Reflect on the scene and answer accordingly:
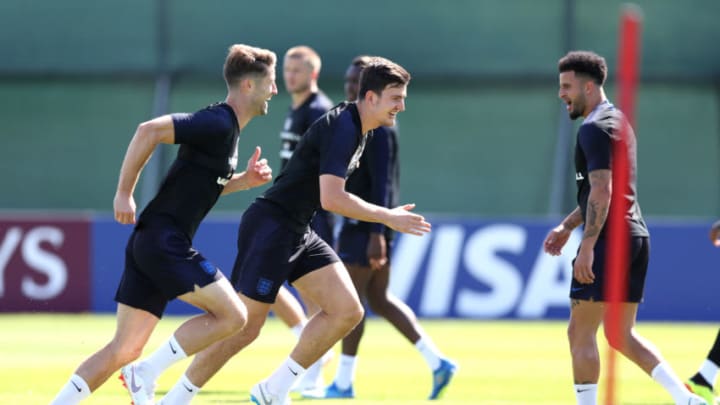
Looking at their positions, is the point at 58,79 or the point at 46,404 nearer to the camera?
the point at 46,404

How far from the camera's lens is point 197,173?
788 centimetres

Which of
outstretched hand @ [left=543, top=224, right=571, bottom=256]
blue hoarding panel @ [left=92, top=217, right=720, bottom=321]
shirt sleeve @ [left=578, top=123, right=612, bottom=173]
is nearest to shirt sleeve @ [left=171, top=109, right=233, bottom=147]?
shirt sleeve @ [left=578, top=123, right=612, bottom=173]

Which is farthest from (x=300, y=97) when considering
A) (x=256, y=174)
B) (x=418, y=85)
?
(x=418, y=85)

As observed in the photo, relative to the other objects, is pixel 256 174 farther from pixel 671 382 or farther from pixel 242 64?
pixel 671 382

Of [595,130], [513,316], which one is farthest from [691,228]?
[595,130]

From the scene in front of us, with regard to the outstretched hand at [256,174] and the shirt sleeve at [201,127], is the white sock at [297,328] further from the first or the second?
the shirt sleeve at [201,127]

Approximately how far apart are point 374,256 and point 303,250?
7.88ft

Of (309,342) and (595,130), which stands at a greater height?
(595,130)

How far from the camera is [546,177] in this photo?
25.0 metres

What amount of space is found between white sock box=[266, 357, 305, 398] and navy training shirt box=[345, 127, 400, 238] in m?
2.57

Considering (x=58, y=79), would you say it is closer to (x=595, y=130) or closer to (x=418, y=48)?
(x=418, y=48)

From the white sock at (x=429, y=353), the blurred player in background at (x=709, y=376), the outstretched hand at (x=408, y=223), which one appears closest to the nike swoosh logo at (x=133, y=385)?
the outstretched hand at (x=408, y=223)

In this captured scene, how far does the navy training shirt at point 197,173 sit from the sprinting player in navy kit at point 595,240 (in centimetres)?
214

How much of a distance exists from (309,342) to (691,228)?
11.4 m
